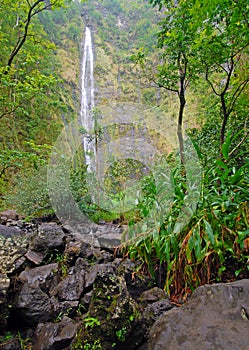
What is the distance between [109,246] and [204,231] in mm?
1355

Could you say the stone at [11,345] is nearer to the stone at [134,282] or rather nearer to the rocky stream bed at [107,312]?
the rocky stream bed at [107,312]

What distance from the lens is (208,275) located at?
5.41 ft

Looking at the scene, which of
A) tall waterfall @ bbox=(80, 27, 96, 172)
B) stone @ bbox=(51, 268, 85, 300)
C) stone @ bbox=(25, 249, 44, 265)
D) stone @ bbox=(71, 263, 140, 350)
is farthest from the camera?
tall waterfall @ bbox=(80, 27, 96, 172)

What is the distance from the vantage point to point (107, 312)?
112cm

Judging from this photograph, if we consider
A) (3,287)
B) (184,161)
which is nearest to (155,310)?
(3,287)

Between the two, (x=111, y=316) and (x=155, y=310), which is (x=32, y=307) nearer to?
(x=111, y=316)

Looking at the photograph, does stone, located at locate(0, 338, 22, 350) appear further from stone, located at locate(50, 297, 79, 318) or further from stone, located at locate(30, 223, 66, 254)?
stone, located at locate(30, 223, 66, 254)

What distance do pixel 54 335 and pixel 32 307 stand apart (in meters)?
0.25

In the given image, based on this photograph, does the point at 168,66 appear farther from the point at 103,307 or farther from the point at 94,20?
the point at 94,20

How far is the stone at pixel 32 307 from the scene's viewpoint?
1.41 m

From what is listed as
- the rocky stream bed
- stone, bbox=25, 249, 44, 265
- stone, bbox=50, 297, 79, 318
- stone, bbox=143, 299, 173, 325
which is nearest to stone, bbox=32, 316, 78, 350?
the rocky stream bed

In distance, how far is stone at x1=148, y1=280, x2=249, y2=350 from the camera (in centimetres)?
85

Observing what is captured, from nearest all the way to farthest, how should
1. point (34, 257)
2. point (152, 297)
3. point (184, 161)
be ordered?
point (152, 297) < point (34, 257) < point (184, 161)

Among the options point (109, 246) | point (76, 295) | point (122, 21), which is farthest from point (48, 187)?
point (122, 21)
